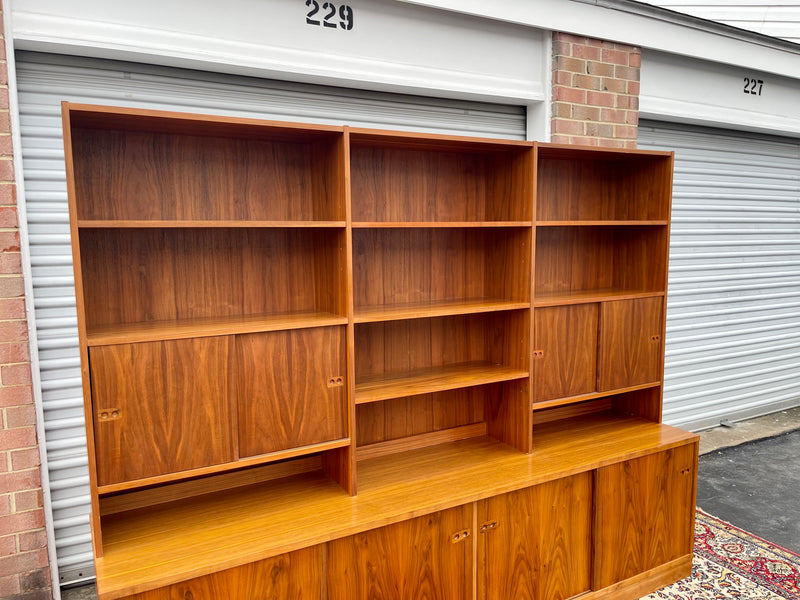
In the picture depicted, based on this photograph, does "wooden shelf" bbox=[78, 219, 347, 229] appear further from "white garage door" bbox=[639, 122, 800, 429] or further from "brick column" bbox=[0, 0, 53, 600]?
"white garage door" bbox=[639, 122, 800, 429]

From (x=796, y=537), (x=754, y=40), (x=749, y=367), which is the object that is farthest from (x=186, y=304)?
(x=749, y=367)

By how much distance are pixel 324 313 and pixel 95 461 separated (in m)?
0.99

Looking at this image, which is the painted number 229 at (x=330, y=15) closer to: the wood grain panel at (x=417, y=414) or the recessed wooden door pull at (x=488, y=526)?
the wood grain panel at (x=417, y=414)

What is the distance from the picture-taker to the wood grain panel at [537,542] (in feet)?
7.95

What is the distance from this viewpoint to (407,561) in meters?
2.23

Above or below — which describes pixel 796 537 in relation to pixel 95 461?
below

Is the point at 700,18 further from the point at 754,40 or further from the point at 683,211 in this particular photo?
the point at 683,211

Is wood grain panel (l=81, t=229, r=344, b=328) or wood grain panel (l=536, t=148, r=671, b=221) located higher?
wood grain panel (l=536, t=148, r=671, b=221)

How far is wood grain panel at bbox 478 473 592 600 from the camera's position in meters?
2.42

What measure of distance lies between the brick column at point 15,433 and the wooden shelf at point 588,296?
227 cm

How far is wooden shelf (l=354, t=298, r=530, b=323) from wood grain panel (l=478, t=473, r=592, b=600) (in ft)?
2.66

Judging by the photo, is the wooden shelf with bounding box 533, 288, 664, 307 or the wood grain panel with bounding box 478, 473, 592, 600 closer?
the wood grain panel with bounding box 478, 473, 592, 600

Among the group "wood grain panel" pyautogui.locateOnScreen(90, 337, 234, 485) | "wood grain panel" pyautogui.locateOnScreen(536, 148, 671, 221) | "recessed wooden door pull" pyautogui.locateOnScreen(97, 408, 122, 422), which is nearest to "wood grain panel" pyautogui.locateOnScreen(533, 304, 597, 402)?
"wood grain panel" pyautogui.locateOnScreen(536, 148, 671, 221)

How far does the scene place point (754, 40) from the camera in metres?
4.16
